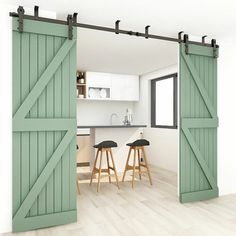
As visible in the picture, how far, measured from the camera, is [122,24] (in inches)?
126

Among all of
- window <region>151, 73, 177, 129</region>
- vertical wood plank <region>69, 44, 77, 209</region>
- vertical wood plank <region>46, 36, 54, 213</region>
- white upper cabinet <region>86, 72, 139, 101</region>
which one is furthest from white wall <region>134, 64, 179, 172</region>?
vertical wood plank <region>46, 36, 54, 213</region>

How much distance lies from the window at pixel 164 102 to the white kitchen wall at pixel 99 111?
3.35 ft

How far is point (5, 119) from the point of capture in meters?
2.62

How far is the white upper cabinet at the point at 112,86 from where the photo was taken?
256 inches

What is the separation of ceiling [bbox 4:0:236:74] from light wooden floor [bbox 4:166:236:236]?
8.11 ft

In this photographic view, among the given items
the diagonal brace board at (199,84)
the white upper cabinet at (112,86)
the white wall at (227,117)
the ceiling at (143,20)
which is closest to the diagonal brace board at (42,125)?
the ceiling at (143,20)

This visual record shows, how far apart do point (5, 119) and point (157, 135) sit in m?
4.38

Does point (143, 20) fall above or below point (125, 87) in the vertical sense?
above

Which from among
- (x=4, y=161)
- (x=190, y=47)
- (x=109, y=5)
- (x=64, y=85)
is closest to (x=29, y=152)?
(x=4, y=161)

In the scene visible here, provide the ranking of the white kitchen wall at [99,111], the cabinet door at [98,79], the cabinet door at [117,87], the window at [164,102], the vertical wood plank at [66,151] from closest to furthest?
the vertical wood plank at [66,151]
the window at [164,102]
the cabinet door at [98,79]
the cabinet door at [117,87]
the white kitchen wall at [99,111]

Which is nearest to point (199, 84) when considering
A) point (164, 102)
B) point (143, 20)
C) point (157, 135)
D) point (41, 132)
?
point (143, 20)

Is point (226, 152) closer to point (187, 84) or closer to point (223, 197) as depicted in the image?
point (223, 197)

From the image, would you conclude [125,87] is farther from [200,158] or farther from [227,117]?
[200,158]

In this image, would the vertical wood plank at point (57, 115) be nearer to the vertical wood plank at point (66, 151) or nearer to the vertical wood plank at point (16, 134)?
the vertical wood plank at point (66, 151)
